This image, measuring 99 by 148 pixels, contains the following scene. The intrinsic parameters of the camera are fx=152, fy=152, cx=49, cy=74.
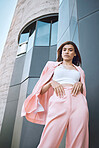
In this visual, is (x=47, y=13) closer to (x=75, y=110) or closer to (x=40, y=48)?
(x=40, y=48)

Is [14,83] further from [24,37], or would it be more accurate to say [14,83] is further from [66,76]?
[66,76]

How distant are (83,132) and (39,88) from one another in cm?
81

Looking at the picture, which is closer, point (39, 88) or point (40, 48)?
point (39, 88)

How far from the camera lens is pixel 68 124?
1688 mm

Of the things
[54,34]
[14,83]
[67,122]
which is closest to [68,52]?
[67,122]

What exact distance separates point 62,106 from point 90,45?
6.63 feet

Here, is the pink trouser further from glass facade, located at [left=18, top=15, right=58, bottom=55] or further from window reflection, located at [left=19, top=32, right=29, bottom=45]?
window reflection, located at [left=19, top=32, right=29, bottom=45]

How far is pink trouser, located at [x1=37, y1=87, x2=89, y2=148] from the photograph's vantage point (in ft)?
5.22

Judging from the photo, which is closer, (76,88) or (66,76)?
(76,88)

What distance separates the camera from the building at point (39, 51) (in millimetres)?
3162

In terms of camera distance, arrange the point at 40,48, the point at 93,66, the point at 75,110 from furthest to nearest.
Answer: the point at 40,48 < the point at 93,66 < the point at 75,110

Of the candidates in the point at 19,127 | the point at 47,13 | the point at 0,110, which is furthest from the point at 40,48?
the point at 0,110

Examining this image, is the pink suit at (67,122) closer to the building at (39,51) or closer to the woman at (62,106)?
the woman at (62,106)

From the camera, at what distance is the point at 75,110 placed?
67.3 inches
